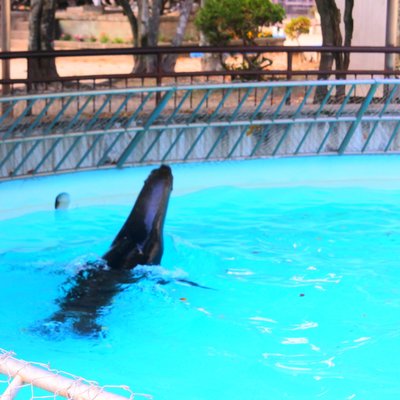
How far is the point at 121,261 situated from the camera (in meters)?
7.98

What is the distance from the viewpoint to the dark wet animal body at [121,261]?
281 inches

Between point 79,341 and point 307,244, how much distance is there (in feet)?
11.4

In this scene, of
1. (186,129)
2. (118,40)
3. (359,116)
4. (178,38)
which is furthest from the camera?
(118,40)

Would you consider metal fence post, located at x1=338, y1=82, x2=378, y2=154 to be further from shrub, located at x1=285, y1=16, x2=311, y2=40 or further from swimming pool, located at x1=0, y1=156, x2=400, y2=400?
shrub, located at x1=285, y1=16, x2=311, y2=40

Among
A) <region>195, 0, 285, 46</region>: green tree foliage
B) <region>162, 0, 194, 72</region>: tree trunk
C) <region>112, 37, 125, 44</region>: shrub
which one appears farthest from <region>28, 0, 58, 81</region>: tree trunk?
<region>112, 37, 125, 44</region>: shrub

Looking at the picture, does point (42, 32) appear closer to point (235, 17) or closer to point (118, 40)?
point (235, 17)

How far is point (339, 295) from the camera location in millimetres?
7988

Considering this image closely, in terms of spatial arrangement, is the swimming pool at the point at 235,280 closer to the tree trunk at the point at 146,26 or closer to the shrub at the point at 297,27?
the tree trunk at the point at 146,26

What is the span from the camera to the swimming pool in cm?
640

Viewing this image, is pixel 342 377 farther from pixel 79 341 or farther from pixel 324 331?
pixel 79 341

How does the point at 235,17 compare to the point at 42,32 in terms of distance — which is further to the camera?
the point at 235,17

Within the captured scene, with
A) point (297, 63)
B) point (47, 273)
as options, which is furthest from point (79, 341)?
point (297, 63)

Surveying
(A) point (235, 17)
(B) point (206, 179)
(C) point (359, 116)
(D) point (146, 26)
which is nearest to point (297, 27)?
(A) point (235, 17)

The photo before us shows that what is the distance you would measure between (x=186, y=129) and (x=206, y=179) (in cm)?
74
